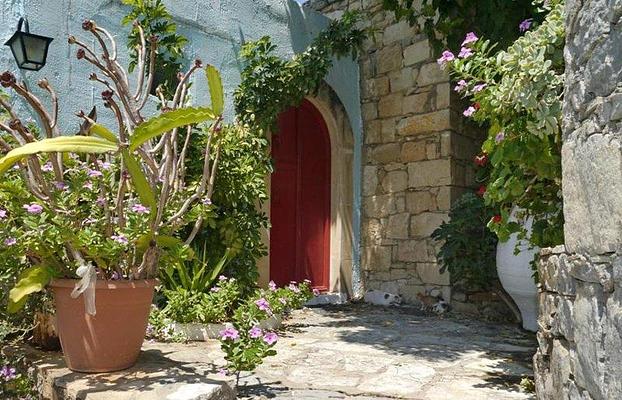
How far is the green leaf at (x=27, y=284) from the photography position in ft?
7.65

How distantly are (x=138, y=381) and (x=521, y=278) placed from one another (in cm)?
274

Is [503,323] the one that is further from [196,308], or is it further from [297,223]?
[196,308]

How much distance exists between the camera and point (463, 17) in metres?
4.73

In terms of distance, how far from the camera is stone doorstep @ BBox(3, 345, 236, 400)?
2.13 meters

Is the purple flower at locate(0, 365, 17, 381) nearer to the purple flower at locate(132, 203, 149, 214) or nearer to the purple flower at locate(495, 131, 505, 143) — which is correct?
the purple flower at locate(132, 203, 149, 214)

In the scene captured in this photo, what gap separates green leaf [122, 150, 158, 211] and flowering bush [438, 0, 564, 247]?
4.94ft

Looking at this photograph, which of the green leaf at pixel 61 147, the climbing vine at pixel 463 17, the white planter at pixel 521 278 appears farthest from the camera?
the climbing vine at pixel 463 17

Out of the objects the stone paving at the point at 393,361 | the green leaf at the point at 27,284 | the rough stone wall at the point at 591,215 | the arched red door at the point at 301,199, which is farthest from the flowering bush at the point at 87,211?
the arched red door at the point at 301,199

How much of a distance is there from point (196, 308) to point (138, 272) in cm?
104

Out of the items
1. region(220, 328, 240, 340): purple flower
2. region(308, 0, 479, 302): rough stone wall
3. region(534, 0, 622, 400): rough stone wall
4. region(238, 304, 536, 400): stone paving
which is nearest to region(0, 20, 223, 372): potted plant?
region(220, 328, 240, 340): purple flower

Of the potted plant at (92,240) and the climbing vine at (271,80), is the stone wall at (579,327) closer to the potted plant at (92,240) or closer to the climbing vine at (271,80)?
the potted plant at (92,240)

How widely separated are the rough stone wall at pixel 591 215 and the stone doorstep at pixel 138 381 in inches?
51.1

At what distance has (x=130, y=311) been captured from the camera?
2.50m

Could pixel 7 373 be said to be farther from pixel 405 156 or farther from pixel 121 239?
pixel 405 156
